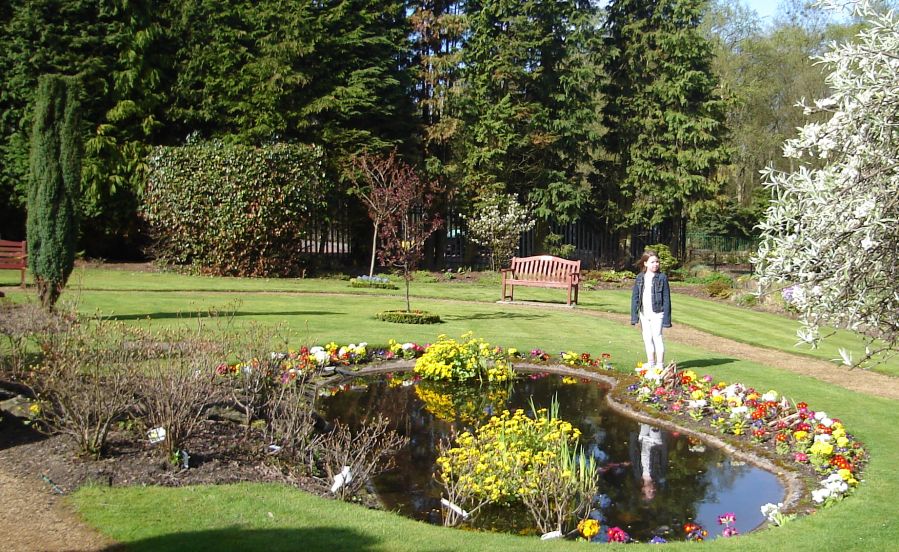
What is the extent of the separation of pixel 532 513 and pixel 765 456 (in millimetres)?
2904

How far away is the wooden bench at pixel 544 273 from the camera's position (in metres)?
18.6

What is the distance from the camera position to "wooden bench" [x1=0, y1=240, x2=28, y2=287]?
1500cm

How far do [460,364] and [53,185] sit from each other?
686 centimetres

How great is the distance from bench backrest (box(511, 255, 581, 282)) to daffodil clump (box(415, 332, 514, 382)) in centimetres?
773

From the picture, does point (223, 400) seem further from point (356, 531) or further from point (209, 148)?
→ point (209, 148)

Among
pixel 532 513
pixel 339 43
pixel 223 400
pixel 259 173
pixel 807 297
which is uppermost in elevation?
pixel 339 43

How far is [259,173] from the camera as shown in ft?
71.4

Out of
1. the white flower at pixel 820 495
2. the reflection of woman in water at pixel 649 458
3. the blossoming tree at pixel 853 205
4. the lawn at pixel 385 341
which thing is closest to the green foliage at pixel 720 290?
the lawn at pixel 385 341

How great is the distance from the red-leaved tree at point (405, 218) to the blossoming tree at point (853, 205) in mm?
10124

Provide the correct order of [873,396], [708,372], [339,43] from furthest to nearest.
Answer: [339,43] → [708,372] → [873,396]

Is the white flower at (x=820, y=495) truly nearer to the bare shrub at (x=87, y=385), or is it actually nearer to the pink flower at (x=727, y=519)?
the pink flower at (x=727, y=519)

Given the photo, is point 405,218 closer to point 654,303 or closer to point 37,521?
point 654,303

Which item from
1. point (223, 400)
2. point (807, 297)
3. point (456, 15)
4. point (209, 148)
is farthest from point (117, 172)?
point (807, 297)

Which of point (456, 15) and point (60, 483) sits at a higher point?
point (456, 15)
